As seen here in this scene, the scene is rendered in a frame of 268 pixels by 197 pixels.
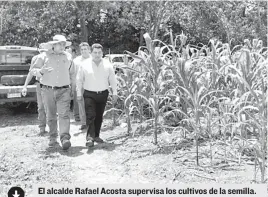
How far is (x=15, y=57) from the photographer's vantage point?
9.98 m

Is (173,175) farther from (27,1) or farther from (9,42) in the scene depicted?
(9,42)

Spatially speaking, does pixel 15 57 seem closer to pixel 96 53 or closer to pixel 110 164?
pixel 96 53

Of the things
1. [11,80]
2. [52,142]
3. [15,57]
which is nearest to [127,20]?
[15,57]

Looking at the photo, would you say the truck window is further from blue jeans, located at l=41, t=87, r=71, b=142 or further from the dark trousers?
the dark trousers

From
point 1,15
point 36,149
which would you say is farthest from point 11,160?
point 1,15

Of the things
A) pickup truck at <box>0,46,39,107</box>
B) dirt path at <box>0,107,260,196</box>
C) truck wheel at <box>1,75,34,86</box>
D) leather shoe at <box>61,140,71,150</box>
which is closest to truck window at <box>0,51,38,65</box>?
pickup truck at <box>0,46,39,107</box>

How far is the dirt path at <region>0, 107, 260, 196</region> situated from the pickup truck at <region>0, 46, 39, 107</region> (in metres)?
1.96

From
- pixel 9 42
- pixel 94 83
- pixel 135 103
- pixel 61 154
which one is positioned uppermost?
pixel 9 42

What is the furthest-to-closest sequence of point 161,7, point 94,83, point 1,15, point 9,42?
point 9,42 < point 1,15 < point 161,7 < point 94,83

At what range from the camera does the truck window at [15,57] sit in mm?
9898

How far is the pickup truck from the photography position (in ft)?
29.3

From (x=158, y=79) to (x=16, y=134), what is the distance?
121 inches

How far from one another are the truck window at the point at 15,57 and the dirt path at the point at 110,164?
10.7ft

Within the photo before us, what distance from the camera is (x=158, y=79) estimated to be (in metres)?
6.38
